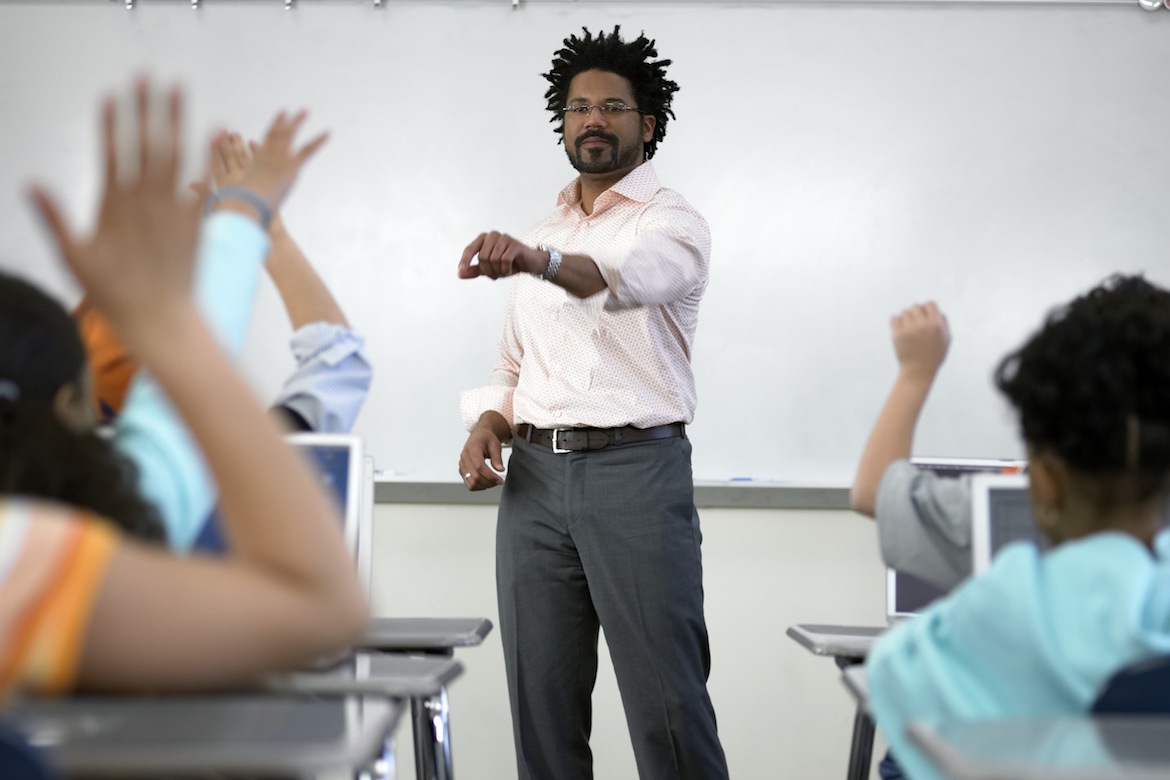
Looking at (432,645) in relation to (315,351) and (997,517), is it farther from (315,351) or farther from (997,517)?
(997,517)

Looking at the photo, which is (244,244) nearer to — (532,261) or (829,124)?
(532,261)

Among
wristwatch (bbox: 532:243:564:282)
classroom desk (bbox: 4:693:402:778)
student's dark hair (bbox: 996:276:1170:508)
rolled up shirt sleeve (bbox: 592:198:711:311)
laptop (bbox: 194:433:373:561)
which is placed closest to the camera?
classroom desk (bbox: 4:693:402:778)

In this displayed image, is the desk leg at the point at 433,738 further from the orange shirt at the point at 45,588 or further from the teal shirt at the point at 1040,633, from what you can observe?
the orange shirt at the point at 45,588

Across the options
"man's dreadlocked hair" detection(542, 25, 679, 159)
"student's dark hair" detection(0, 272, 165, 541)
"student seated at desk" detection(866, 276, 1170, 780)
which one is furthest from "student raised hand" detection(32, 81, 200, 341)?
"man's dreadlocked hair" detection(542, 25, 679, 159)

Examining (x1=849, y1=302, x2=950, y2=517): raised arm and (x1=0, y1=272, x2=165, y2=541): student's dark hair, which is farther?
(x1=849, y1=302, x2=950, y2=517): raised arm

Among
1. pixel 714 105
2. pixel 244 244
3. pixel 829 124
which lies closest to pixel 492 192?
pixel 714 105

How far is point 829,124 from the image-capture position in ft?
10.8

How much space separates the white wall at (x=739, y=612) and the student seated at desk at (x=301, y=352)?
5.64 ft

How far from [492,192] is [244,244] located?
229cm

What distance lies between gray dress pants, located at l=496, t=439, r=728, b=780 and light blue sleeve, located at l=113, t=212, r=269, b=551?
1345 millimetres

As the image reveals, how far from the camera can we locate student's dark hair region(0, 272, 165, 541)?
88 cm

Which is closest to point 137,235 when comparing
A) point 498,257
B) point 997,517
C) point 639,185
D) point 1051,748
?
point 1051,748

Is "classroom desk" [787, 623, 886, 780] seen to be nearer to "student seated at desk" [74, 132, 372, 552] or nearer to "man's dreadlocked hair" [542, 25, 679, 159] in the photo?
"student seated at desk" [74, 132, 372, 552]

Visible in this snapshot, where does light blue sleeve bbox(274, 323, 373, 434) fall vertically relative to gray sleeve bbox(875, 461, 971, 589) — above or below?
above
